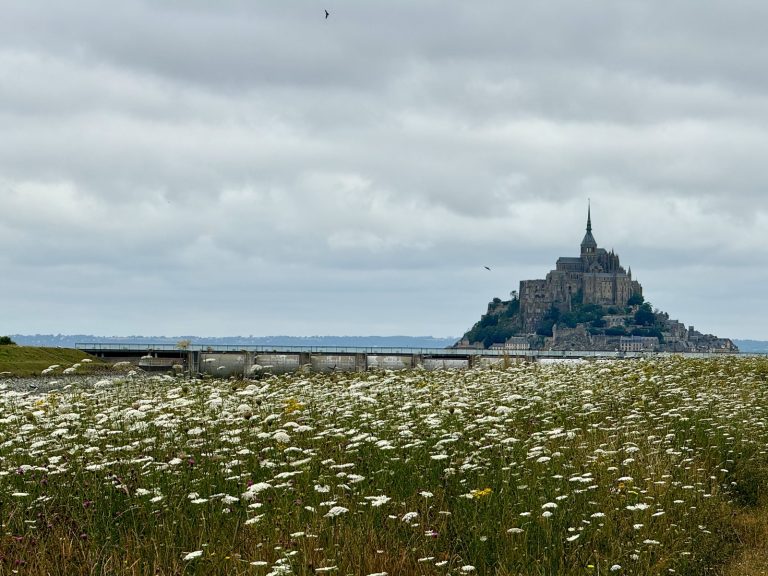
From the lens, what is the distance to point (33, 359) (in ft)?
167

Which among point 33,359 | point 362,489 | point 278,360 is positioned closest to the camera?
point 362,489

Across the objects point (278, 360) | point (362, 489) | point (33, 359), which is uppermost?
point (33, 359)

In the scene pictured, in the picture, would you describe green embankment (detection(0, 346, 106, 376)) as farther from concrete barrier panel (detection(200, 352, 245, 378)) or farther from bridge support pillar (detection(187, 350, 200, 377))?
concrete barrier panel (detection(200, 352, 245, 378))

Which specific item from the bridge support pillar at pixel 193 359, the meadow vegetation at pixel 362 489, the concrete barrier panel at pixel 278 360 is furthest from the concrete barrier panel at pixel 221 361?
the meadow vegetation at pixel 362 489

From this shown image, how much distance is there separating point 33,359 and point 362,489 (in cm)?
4625

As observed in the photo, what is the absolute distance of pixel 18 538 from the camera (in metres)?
7.86

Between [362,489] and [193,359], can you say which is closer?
[362,489]

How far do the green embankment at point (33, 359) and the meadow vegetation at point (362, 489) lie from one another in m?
30.9

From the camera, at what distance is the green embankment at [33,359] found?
147ft

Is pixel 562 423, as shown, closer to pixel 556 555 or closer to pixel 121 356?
pixel 556 555

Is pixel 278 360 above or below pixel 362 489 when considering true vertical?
above

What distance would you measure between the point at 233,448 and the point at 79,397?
14.5 feet

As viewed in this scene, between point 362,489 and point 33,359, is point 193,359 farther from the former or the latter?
point 362,489

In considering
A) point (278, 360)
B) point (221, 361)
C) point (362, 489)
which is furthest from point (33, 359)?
point (362, 489)
